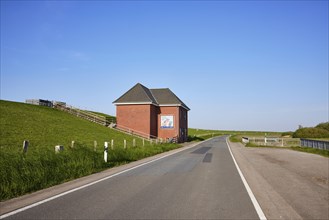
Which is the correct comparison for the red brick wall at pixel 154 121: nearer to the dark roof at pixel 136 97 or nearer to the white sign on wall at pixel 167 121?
the white sign on wall at pixel 167 121

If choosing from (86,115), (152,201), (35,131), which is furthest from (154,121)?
(152,201)

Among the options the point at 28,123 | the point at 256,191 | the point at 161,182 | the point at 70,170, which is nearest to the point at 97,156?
the point at 70,170

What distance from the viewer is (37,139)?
2888 cm

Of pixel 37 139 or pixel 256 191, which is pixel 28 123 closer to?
pixel 37 139

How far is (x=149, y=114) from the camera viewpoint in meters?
47.7

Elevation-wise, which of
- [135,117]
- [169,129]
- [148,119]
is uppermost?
[135,117]

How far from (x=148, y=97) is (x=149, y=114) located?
3055 millimetres

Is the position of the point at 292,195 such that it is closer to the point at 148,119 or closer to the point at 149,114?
the point at 148,119

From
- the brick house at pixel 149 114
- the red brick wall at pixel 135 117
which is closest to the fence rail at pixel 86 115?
the red brick wall at pixel 135 117

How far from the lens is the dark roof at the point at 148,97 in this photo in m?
48.9

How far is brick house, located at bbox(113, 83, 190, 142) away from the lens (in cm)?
4806

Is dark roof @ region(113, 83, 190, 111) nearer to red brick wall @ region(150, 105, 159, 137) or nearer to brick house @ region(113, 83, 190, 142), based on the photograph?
brick house @ region(113, 83, 190, 142)

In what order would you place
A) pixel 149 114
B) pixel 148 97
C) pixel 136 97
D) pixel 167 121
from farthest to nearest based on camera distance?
pixel 167 121 → pixel 136 97 → pixel 148 97 → pixel 149 114

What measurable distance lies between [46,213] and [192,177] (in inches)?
242
